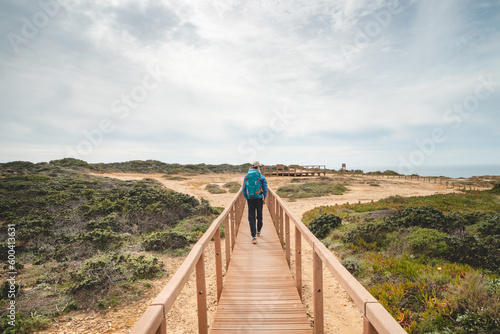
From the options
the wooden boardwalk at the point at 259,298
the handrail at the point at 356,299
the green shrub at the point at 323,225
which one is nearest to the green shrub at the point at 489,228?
the green shrub at the point at 323,225

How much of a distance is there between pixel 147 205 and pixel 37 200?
4095mm

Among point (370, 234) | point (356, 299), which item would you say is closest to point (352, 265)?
point (370, 234)

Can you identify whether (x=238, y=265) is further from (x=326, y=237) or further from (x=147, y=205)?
(x=147, y=205)

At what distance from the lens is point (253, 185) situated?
5.47 m

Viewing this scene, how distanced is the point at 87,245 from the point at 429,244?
26.5 feet

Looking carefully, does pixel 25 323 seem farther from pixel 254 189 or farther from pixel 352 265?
pixel 352 265

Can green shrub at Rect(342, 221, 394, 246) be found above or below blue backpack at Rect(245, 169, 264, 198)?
below

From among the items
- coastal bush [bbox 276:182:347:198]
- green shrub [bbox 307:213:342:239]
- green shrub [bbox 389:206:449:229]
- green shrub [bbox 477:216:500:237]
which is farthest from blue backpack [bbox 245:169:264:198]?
coastal bush [bbox 276:182:347:198]

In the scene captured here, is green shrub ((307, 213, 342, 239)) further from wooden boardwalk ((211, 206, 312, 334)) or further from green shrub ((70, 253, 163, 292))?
green shrub ((70, 253, 163, 292))

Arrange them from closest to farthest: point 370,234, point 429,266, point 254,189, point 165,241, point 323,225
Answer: point 429,266 → point 254,189 → point 370,234 → point 165,241 → point 323,225

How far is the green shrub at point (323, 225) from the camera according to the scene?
26.5ft

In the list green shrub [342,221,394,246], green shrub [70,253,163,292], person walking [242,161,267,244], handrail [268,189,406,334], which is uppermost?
person walking [242,161,267,244]

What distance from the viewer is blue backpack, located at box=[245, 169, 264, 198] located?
5.46 metres

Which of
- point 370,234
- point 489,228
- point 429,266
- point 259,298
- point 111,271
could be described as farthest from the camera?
point 370,234
